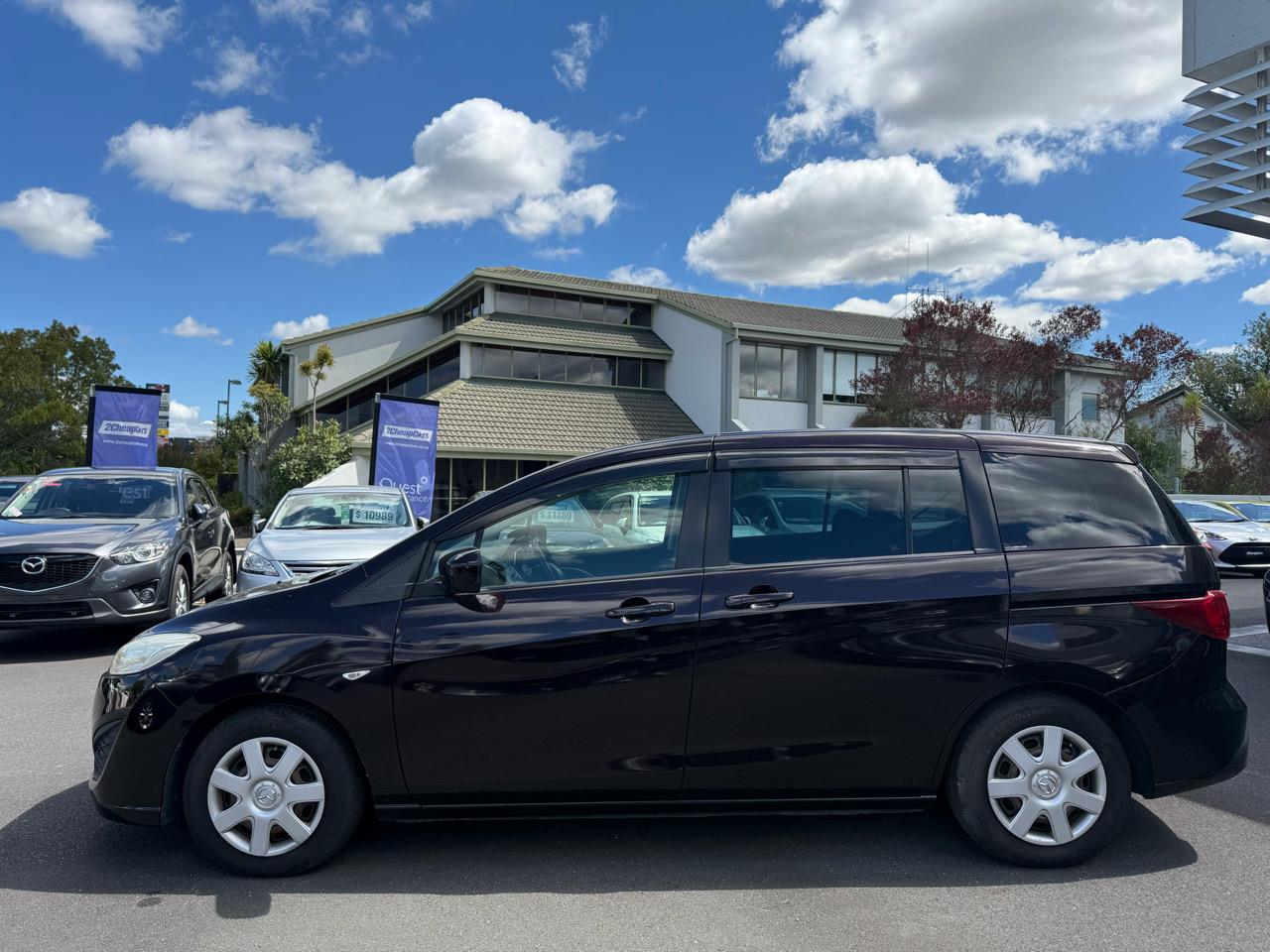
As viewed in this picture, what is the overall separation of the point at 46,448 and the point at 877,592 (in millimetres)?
36057

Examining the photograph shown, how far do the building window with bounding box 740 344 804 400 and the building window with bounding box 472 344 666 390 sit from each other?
3.92 metres

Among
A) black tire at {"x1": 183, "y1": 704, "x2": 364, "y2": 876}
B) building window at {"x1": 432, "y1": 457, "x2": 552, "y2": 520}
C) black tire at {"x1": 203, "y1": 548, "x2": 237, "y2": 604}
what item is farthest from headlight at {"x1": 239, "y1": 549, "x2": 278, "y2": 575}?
building window at {"x1": 432, "y1": 457, "x2": 552, "y2": 520}

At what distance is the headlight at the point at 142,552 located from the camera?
7730 mm

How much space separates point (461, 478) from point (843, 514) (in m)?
23.0

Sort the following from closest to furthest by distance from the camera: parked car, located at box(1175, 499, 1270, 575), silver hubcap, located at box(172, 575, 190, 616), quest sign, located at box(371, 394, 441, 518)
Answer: silver hubcap, located at box(172, 575, 190, 616) → parked car, located at box(1175, 499, 1270, 575) → quest sign, located at box(371, 394, 441, 518)

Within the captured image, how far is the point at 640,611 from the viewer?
3479 millimetres

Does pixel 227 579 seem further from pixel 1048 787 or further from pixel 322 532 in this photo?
pixel 1048 787

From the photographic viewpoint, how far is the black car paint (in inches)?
136

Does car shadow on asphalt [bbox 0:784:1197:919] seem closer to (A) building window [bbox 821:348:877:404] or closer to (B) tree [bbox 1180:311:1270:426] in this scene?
(A) building window [bbox 821:348:877:404]

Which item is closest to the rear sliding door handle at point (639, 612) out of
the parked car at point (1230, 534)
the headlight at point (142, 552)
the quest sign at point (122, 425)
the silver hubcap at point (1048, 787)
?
the silver hubcap at point (1048, 787)

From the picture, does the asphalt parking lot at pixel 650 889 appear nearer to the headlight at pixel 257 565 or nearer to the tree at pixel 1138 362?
the headlight at pixel 257 565

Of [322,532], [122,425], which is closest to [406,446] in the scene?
[122,425]

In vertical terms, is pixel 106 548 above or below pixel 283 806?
above

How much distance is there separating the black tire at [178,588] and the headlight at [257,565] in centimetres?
56
